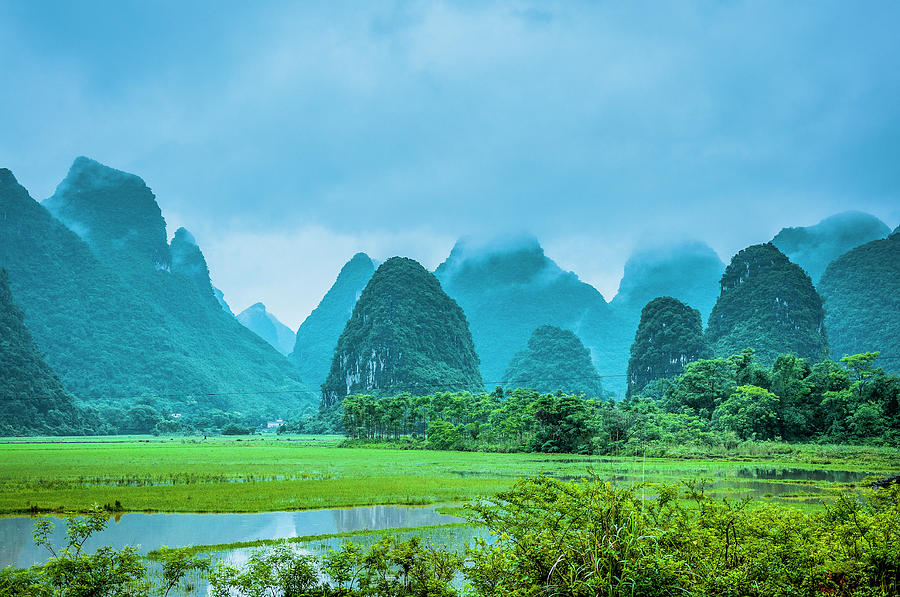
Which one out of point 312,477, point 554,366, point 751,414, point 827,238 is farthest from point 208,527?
point 827,238

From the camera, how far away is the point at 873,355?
29.8m

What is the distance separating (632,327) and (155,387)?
91.4m

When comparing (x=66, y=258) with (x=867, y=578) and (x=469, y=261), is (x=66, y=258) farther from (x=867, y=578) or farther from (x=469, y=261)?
(x=867, y=578)

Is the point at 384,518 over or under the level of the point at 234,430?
over

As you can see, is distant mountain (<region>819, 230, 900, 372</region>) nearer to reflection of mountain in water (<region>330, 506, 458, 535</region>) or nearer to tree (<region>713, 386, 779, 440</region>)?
tree (<region>713, 386, 779, 440</region>)

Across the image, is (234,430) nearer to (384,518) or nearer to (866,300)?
(384,518)

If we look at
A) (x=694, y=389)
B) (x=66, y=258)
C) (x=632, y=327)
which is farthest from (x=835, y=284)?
(x=66, y=258)

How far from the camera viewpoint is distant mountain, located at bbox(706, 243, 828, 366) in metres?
52.4

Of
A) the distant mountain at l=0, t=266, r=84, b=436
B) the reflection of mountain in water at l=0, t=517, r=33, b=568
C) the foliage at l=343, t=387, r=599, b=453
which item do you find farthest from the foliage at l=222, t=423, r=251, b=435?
the reflection of mountain in water at l=0, t=517, r=33, b=568

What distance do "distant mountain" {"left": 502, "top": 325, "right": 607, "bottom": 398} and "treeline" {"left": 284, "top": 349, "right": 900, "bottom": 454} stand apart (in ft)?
135

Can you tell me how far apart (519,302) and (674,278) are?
33.2 m

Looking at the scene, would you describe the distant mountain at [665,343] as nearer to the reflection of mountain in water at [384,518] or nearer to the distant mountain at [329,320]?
the reflection of mountain in water at [384,518]

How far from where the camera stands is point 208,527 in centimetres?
1075

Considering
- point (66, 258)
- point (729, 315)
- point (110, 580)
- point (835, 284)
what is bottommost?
point (110, 580)
